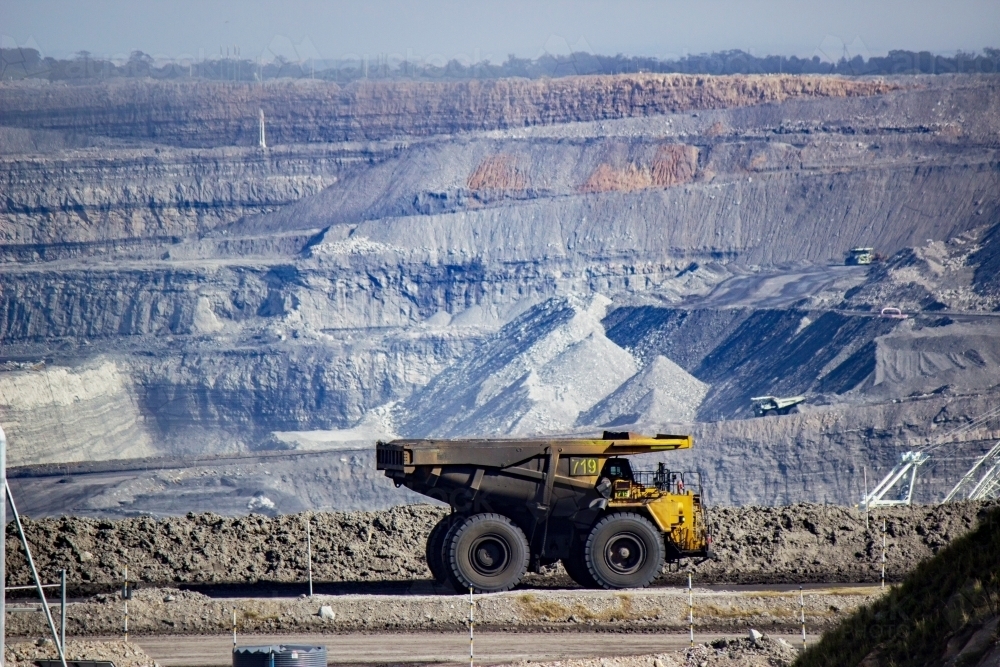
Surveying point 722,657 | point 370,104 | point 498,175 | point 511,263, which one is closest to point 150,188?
point 370,104

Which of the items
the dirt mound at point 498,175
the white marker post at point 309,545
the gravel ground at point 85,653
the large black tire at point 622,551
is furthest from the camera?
the dirt mound at point 498,175

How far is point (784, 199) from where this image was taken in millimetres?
80062

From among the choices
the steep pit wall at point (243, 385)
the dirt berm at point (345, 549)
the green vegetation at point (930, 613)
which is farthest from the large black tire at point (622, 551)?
the steep pit wall at point (243, 385)

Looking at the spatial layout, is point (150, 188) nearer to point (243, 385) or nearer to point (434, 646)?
point (243, 385)

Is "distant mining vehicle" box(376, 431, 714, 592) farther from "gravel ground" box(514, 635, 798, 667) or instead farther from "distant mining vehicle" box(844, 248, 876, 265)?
"distant mining vehicle" box(844, 248, 876, 265)

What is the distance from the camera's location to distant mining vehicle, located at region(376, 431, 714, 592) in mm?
17656

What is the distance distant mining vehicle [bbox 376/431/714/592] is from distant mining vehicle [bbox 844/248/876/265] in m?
57.7

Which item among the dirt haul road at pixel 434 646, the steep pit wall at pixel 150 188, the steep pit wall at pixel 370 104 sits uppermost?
the steep pit wall at pixel 370 104

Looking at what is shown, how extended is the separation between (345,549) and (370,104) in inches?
3414

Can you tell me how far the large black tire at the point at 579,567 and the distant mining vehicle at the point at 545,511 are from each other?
1cm

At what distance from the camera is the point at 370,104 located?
106 metres

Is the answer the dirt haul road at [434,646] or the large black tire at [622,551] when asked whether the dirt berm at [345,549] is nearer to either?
the large black tire at [622,551]

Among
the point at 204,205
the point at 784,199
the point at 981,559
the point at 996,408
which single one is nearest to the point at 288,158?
the point at 204,205

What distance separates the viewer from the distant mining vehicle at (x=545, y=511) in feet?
57.9
